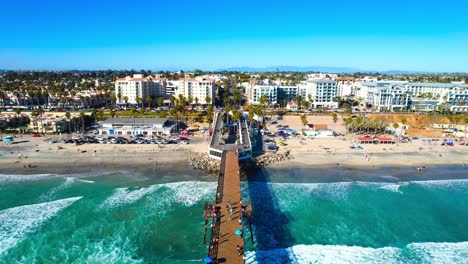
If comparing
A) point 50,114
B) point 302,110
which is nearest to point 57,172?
point 50,114

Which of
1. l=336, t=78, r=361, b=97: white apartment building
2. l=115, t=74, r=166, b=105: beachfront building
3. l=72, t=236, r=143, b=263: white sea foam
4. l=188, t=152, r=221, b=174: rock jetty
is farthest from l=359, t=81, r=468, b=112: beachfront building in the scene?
l=72, t=236, r=143, b=263: white sea foam

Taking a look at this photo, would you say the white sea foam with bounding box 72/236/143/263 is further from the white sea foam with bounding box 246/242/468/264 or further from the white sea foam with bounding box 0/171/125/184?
the white sea foam with bounding box 0/171/125/184

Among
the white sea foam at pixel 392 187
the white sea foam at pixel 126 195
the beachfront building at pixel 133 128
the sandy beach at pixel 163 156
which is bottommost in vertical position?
the white sea foam at pixel 126 195

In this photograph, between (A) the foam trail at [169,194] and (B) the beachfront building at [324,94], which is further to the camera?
(B) the beachfront building at [324,94]

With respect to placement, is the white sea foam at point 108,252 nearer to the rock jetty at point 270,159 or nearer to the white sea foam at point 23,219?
the white sea foam at point 23,219

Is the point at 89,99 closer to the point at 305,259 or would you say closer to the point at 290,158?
→ the point at 290,158

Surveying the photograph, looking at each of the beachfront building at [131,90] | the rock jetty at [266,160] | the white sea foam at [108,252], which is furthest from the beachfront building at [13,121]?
the white sea foam at [108,252]
